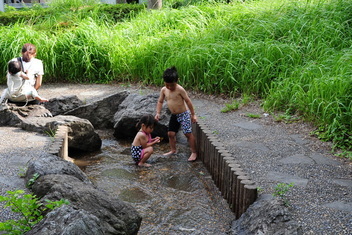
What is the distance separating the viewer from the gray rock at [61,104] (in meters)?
7.76

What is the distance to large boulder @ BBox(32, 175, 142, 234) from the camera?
11.7 ft

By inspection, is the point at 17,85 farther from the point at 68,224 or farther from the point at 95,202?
the point at 68,224

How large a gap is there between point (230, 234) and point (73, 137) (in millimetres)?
3264

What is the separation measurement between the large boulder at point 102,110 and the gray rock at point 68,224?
496cm

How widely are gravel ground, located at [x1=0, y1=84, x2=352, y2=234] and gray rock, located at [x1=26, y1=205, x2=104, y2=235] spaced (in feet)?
3.27

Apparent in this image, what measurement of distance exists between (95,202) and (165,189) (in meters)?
1.66

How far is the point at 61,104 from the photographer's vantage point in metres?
7.81

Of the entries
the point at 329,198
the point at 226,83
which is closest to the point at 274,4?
the point at 226,83

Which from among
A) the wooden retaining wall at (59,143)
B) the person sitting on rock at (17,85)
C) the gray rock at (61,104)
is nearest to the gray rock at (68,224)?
the wooden retaining wall at (59,143)

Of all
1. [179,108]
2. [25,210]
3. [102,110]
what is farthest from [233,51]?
[25,210]

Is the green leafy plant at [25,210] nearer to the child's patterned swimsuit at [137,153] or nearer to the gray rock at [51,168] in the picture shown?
the gray rock at [51,168]

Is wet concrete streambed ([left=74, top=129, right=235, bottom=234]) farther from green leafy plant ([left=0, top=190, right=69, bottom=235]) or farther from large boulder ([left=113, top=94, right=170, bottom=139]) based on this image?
green leafy plant ([left=0, top=190, right=69, bottom=235])

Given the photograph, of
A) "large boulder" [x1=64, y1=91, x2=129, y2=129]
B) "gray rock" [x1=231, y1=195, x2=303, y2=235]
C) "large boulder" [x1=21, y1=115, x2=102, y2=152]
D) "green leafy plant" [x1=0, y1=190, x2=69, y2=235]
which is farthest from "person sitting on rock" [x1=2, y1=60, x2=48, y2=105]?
"gray rock" [x1=231, y1=195, x2=303, y2=235]

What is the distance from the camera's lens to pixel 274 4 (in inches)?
421
